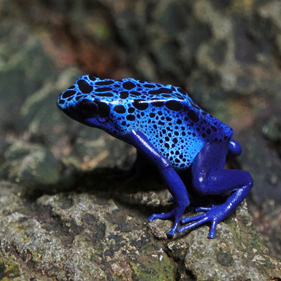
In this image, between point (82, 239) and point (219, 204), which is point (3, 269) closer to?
point (82, 239)

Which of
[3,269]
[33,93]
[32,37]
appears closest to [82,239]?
[3,269]

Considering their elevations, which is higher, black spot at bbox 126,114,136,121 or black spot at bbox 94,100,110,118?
black spot at bbox 126,114,136,121

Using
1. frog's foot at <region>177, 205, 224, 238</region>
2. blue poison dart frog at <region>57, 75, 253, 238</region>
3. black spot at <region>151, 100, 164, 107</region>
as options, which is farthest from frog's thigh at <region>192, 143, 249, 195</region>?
black spot at <region>151, 100, 164, 107</region>

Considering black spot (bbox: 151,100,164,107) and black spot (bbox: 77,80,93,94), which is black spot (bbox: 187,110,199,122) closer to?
black spot (bbox: 151,100,164,107)

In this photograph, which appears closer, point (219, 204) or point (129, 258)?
point (129, 258)

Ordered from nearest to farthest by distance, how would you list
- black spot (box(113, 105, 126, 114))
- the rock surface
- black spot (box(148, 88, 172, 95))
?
the rock surface, black spot (box(113, 105, 126, 114)), black spot (box(148, 88, 172, 95))

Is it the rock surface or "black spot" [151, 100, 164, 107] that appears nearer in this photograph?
the rock surface

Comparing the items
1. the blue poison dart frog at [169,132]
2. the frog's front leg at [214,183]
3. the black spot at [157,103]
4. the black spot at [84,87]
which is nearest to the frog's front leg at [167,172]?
the blue poison dart frog at [169,132]

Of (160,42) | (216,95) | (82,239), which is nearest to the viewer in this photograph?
(82,239)
